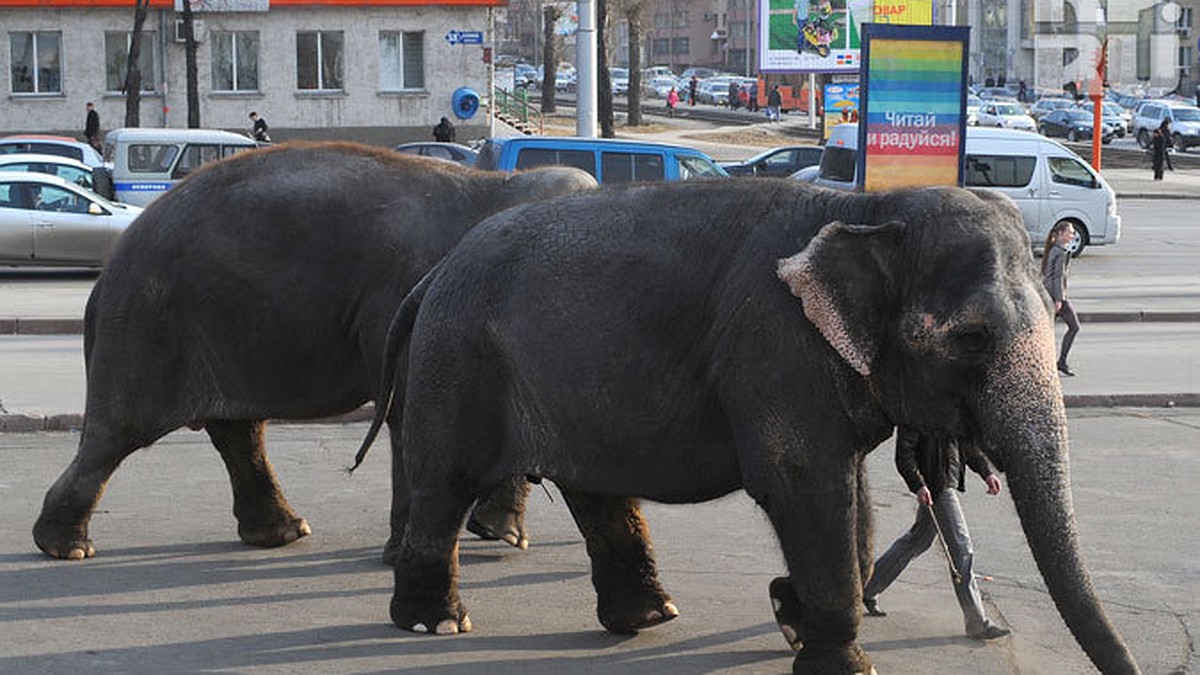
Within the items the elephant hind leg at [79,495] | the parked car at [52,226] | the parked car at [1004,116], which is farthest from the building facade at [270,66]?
the elephant hind leg at [79,495]

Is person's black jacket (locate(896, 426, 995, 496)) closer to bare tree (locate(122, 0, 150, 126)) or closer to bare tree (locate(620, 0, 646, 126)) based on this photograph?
bare tree (locate(122, 0, 150, 126))

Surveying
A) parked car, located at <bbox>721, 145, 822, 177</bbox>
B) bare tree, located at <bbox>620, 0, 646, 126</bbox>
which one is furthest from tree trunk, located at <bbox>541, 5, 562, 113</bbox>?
parked car, located at <bbox>721, 145, 822, 177</bbox>

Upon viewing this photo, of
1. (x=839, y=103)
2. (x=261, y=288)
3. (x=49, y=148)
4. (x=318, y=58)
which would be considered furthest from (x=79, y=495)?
(x=318, y=58)

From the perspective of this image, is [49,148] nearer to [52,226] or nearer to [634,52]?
[52,226]

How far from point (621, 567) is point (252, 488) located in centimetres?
231

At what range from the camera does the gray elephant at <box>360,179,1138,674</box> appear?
240 inches

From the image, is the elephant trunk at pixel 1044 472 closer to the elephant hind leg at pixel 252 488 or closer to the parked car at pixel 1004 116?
the elephant hind leg at pixel 252 488

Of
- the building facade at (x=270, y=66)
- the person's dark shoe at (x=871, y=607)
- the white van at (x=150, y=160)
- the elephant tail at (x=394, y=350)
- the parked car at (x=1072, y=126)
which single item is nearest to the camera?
the elephant tail at (x=394, y=350)

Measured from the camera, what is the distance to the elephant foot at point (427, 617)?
7.49 metres

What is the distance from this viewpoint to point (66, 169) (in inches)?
1192

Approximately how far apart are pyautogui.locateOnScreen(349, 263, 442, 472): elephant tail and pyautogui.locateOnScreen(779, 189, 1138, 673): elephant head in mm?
1773

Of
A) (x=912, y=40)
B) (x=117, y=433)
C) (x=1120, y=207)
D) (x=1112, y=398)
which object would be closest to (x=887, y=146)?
(x=912, y=40)

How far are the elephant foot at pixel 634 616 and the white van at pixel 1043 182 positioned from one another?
22.2 metres

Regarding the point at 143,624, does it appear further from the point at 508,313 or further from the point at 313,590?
the point at 508,313
